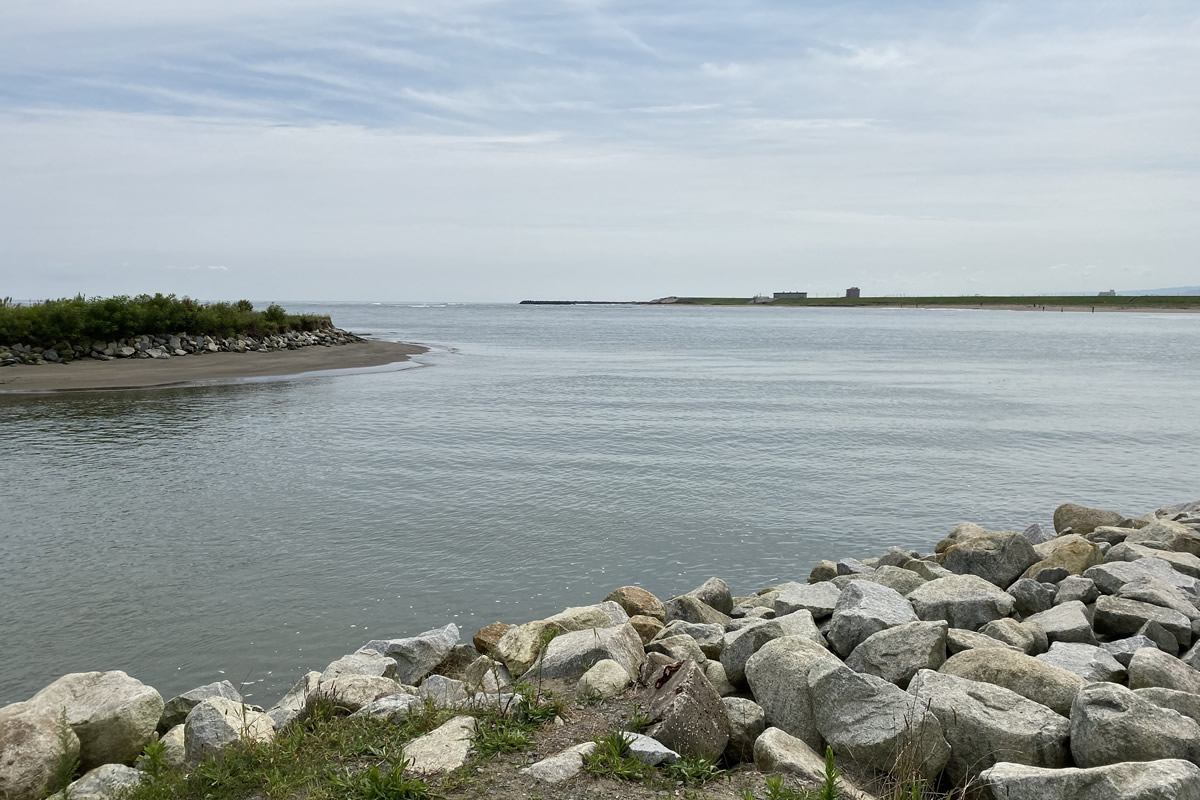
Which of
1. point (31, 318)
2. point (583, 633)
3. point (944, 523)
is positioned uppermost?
point (31, 318)

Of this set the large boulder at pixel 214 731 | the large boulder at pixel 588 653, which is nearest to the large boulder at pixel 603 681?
the large boulder at pixel 588 653

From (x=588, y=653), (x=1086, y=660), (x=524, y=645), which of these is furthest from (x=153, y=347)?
(x=1086, y=660)

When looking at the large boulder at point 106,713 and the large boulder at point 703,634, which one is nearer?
the large boulder at point 106,713

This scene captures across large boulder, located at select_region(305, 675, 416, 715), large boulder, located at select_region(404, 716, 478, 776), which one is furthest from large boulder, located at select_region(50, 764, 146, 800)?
large boulder, located at select_region(404, 716, 478, 776)

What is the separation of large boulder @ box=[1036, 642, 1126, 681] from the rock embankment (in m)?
46.1

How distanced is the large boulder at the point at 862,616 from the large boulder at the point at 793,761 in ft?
7.39

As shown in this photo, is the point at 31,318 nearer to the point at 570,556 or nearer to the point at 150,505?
the point at 150,505

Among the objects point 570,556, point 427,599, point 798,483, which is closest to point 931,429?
point 798,483

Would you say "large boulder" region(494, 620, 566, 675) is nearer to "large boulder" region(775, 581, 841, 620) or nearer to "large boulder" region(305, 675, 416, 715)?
"large boulder" region(305, 675, 416, 715)

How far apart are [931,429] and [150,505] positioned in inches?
819

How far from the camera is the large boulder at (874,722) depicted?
18.1 ft

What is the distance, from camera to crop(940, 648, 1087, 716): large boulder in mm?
6195

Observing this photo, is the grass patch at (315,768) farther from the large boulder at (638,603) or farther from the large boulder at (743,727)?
the large boulder at (638,603)

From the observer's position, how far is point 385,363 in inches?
2020
